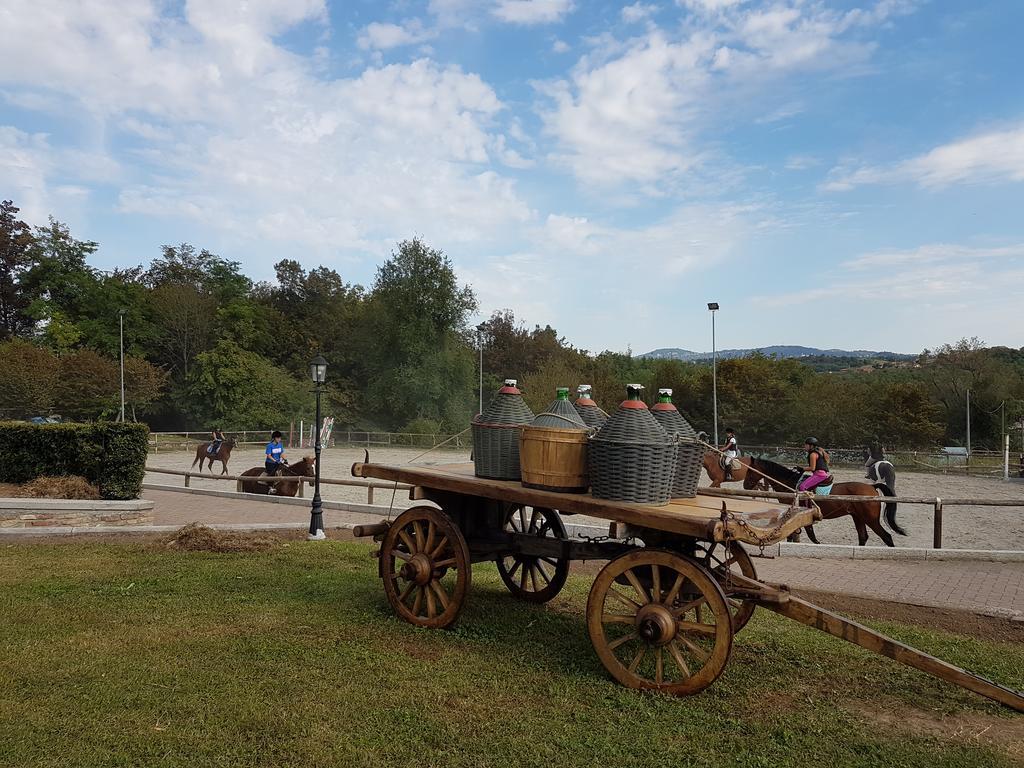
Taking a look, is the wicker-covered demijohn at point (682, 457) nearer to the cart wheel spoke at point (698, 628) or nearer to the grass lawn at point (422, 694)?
the cart wheel spoke at point (698, 628)

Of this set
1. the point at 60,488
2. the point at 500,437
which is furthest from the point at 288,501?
the point at 500,437

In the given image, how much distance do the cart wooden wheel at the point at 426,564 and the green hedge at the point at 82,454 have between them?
7.73 metres

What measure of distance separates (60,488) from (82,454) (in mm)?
672

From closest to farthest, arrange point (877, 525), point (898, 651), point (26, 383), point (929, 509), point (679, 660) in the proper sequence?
point (898, 651) < point (679, 660) < point (877, 525) < point (929, 509) < point (26, 383)

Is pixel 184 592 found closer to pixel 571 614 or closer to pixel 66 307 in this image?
pixel 571 614

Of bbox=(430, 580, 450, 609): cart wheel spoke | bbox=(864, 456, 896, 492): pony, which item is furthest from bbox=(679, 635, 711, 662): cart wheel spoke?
bbox=(864, 456, 896, 492): pony

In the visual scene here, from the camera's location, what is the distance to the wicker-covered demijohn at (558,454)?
485cm

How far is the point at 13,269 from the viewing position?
58.8 metres

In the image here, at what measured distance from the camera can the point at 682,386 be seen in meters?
51.9

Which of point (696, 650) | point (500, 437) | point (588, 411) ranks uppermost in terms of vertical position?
point (588, 411)

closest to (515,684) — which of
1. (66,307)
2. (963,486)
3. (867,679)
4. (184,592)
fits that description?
(867,679)

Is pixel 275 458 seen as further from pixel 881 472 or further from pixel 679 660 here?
pixel 679 660

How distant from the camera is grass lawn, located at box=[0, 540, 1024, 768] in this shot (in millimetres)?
3723

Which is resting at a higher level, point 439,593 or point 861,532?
point 439,593
